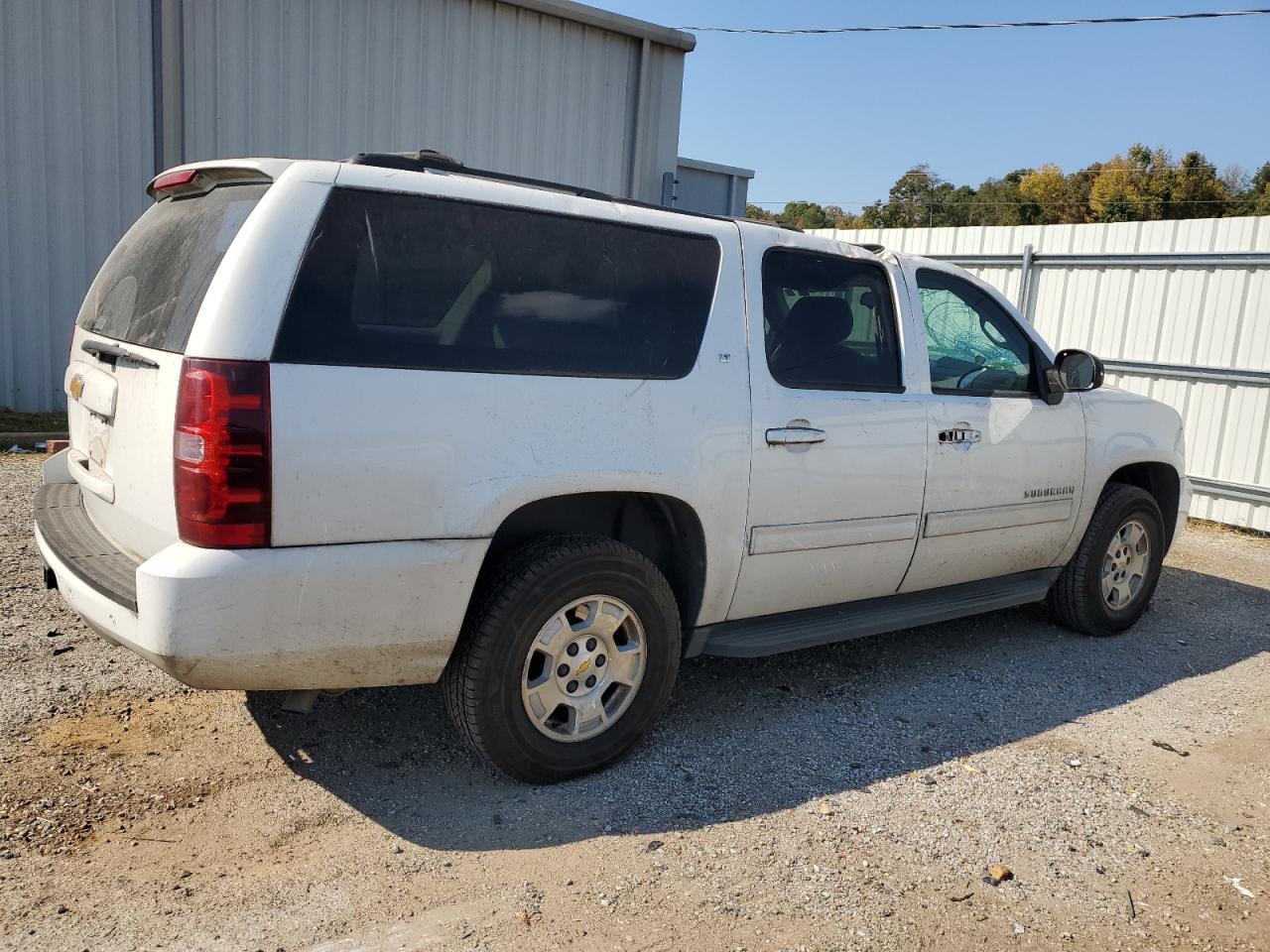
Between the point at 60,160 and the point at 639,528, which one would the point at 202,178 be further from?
the point at 60,160

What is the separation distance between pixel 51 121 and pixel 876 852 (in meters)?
9.32

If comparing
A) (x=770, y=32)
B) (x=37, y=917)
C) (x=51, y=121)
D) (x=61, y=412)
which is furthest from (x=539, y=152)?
(x=37, y=917)

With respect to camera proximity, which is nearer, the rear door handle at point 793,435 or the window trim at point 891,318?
the rear door handle at point 793,435

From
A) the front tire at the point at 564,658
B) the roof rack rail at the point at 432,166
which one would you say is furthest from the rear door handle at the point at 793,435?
the roof rack rail at the point at 432,166

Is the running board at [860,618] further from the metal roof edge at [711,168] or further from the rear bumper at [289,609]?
the metal roof edge at [711,168]

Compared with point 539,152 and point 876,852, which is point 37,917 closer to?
point 876,852

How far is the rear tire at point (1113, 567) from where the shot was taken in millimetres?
5523

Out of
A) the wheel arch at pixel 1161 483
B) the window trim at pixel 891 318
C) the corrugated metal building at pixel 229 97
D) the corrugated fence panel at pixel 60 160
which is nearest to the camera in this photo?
the window trim at pixel 891 318

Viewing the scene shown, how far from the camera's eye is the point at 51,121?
9.10m

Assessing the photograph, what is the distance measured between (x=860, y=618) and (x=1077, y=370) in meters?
1.84

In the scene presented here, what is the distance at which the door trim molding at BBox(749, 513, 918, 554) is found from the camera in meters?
3.96

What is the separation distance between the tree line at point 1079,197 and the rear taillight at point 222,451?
147ft

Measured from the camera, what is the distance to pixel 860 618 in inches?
Result: 175

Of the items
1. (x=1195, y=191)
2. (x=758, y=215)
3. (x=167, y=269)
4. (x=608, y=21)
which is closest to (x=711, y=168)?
(x=608, y=21)
